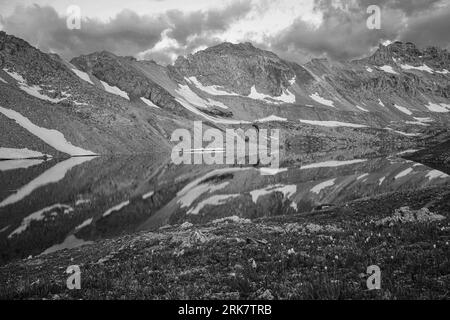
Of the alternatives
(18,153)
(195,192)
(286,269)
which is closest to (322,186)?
(195,192)

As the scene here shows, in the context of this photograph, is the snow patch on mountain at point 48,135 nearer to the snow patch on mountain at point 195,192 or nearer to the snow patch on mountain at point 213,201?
the snow patch on mountain at point 195,192

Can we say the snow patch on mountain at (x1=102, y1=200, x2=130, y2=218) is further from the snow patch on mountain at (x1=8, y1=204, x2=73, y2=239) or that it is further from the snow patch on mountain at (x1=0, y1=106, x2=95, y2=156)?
the snow patch on mountain at (x1=0, y1=106, x2=95, y2=156)

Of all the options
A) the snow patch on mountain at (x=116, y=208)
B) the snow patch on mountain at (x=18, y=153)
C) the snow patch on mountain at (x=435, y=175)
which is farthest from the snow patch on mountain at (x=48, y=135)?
the snow patch on mountain at (x=435, y=175)

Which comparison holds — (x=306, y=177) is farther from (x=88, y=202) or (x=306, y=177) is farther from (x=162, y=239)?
(x=162, y=239)

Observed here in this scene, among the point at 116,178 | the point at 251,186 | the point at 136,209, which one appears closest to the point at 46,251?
the point at 136,209

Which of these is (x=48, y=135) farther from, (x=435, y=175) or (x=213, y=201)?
(x=435, y=175)
